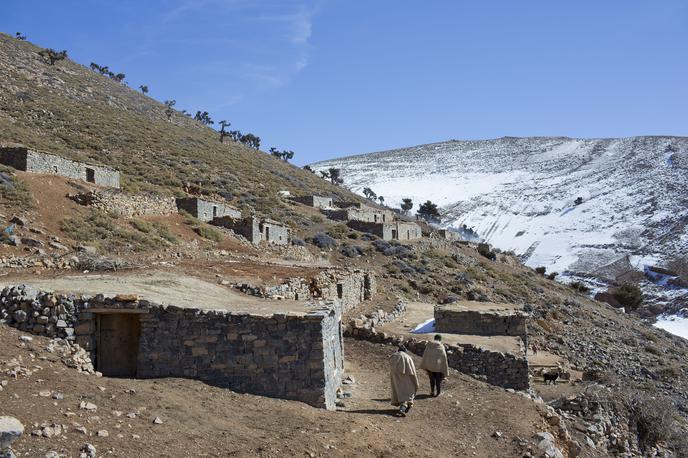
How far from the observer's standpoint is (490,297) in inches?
1219

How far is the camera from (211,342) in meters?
8.60

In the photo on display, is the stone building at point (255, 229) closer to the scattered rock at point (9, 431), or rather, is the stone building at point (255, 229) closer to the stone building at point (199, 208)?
the stone building at point (199, 208)

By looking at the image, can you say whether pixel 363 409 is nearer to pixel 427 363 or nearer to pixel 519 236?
pixel 427 363

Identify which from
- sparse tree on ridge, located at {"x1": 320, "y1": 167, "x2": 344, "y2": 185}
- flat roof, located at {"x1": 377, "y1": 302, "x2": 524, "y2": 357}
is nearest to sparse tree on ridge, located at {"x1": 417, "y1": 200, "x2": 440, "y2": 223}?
sparse tree on ridge, located at {"x1": 320, "y1": 167, "x2": 344, "y2": 185}

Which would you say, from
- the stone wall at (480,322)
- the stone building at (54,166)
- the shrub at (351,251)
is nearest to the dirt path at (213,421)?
the stone wall at (480,322)

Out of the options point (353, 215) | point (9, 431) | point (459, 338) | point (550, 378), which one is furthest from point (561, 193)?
point (9, 431)

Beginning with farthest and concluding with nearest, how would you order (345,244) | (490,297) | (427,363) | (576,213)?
1. (576,213)
2. (345,244)
3. (490,297)
4. (427,363)

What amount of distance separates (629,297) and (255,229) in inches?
1243

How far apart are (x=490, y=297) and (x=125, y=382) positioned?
25.2m

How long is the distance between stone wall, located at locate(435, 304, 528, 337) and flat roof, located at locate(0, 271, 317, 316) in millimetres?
5457

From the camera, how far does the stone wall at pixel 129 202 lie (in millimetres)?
21453

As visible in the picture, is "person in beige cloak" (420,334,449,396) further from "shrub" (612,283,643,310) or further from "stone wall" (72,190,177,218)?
"shrub" (612,283,643,310)

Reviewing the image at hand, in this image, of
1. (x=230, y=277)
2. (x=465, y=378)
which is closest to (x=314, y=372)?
(x=465, y=378)

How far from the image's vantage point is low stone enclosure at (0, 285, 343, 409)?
8.46 m
